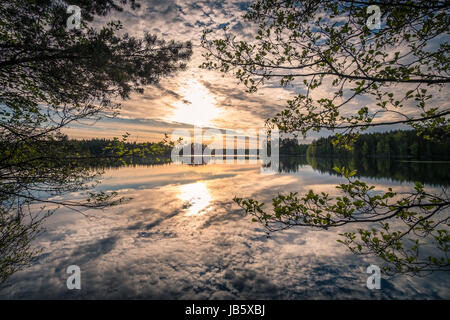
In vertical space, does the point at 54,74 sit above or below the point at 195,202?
above

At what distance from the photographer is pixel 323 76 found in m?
4.54

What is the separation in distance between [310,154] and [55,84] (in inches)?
6230

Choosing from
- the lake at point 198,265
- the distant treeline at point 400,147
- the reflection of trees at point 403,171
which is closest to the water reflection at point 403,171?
the reflection of trees at point 403,171

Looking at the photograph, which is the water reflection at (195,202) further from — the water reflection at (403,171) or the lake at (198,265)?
the water reflection at (403,171)

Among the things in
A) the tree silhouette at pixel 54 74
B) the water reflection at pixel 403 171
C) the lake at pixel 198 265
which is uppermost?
the tree silhouette at pixel 54 74

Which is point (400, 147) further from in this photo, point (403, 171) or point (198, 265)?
point (198, 265)

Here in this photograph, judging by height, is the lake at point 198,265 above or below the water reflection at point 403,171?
below

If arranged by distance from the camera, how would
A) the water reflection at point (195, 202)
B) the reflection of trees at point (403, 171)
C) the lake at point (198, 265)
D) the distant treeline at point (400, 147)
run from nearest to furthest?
the lake at point (198, 265), the water reflection at point (195, 202), the reflection of trees at point (403, 171), the distant treeline at point (400, 147)

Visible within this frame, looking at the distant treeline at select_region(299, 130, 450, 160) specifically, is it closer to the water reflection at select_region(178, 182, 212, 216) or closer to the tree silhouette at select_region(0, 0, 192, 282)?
the water reflection at select_region(178, 182, 212, 216)

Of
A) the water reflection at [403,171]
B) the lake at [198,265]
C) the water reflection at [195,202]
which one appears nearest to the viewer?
the lake at [198,265]

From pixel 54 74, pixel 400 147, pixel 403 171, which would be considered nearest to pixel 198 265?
pixel 54 74

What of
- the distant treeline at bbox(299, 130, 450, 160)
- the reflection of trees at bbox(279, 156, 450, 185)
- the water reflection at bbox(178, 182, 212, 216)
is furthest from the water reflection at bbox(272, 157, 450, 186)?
the distant treeline at bbox(299, 130, 450, 160)
